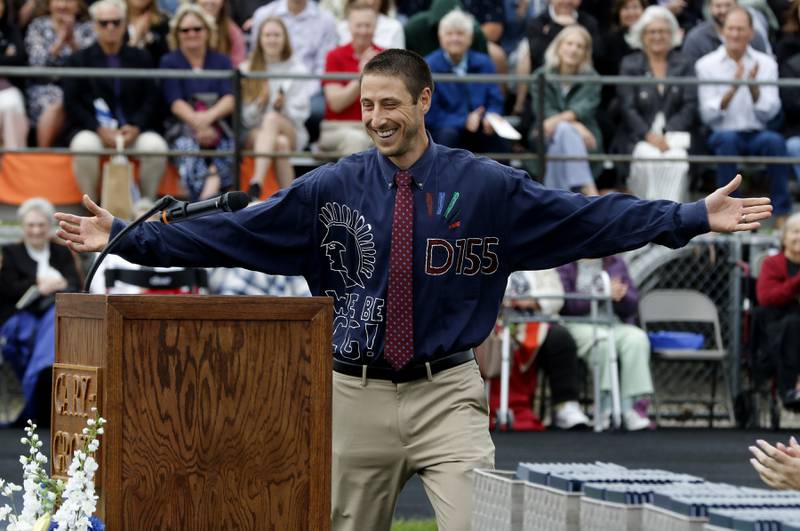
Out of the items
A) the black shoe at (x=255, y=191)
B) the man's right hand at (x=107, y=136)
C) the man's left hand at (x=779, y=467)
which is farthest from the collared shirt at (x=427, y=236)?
the man's right hand at (x=107, y=136)

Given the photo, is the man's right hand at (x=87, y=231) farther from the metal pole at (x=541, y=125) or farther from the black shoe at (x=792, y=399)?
the black shoe at (x=792, y=399)

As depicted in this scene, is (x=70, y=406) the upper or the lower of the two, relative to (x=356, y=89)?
lower

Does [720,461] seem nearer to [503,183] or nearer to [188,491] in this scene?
[503,183]

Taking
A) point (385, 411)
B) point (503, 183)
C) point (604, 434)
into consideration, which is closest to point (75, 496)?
point (385, 411)

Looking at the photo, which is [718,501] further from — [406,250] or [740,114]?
[740,114]

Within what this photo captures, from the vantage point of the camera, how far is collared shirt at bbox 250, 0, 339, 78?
15188 millimetres

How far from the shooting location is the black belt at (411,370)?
20.0 ft

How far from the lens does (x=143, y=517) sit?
4.87 m

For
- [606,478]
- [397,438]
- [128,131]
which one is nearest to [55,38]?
[128,131]

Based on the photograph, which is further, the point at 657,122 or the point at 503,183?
the point at 657,122

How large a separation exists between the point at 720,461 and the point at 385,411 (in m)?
6.16

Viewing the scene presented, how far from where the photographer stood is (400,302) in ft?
19.8

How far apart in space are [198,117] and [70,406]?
9.29 m

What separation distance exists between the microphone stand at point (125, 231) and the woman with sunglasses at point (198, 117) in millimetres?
8390
